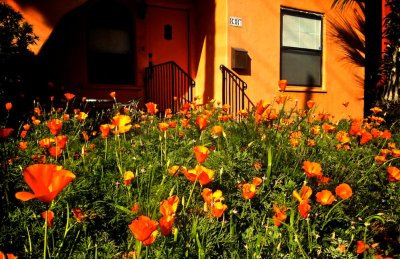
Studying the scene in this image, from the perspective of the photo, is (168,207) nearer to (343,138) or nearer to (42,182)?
(42,182)

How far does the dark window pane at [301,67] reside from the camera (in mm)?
8789

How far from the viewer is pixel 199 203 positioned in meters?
1.92

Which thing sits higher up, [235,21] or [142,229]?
[235,21]

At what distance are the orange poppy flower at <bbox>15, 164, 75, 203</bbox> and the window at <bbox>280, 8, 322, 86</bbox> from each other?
8279mm

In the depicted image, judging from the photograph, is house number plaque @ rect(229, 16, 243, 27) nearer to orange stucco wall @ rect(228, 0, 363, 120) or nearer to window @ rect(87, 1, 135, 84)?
orange stucco wall @ rect(228, 0, 363, 120)

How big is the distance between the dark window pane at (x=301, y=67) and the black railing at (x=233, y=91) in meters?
1.57

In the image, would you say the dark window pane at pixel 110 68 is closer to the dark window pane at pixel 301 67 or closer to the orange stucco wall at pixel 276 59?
the orange stucco wall at pixel 276 59

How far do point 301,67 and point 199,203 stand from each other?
7.89m

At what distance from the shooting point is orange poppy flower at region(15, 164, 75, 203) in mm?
892

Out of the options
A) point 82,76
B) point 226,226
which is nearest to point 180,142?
point 226,226

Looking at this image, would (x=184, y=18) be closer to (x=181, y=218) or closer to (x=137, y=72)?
(x=137, y=72)

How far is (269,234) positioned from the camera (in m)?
1.74

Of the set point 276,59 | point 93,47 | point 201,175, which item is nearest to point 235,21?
point 276,59

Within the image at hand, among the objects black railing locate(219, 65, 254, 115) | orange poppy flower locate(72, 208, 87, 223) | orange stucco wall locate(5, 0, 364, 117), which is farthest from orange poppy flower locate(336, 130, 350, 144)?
orange stucco wall locate(5, 0, 364, 117)
